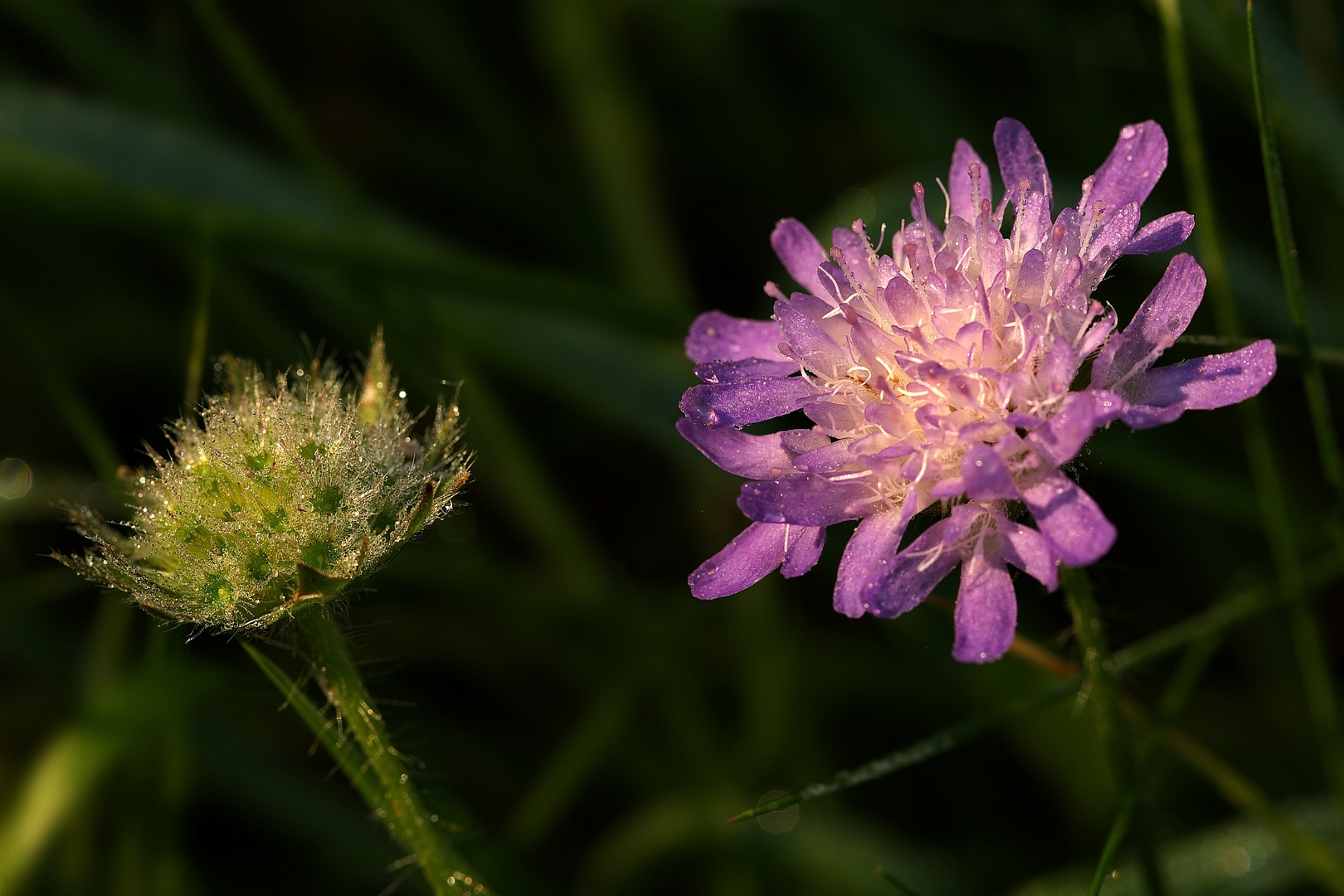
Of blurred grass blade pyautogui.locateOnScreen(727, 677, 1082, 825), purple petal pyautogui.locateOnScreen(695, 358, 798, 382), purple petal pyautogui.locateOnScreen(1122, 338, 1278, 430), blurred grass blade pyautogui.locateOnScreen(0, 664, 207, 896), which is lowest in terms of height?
blurred grass blade pyautogui.locateOnScreen(0, 664, 207, 896)

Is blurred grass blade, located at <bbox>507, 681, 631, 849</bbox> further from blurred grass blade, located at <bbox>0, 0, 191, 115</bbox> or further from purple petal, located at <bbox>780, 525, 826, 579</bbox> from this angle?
blurred grass blade, located at <bbox>0, 0, 191, 115</bbox>

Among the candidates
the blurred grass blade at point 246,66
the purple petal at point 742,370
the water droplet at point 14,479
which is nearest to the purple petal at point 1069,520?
the purple petal at point 742,370

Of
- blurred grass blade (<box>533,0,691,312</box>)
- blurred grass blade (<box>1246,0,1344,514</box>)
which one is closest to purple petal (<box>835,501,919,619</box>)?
blurred grass blade (<box>1246,0,1344,514</box>)

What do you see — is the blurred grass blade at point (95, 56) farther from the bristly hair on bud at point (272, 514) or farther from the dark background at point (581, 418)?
the bristly hair on bud at point (272, 514)

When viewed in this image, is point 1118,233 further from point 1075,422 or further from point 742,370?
point 742,370

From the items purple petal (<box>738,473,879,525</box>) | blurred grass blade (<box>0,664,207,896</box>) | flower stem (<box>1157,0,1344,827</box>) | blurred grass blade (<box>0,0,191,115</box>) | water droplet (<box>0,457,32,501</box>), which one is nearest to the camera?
purple petal (<box>738,473,879,525</box>)

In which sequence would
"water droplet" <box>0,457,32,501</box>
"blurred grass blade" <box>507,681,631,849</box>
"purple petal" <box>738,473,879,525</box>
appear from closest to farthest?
"purple petal" <box>738,473,879,525</box> → "blurred grass blade" <box>507,681,631,849</box> → "water droplet" <box>0,457,32,501</box>

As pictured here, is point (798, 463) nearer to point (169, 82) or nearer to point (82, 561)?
point (82, 561)
